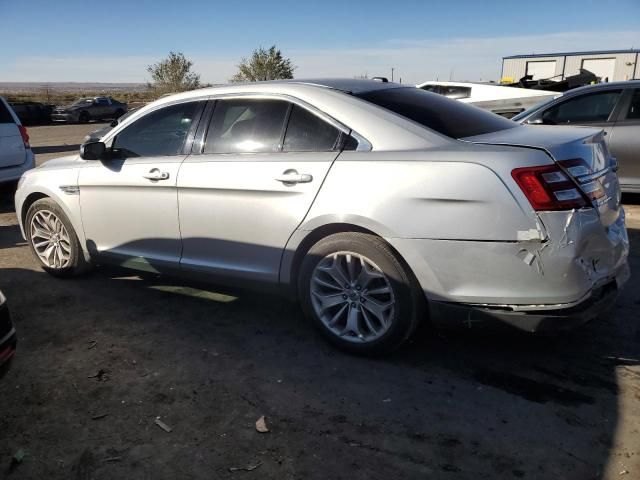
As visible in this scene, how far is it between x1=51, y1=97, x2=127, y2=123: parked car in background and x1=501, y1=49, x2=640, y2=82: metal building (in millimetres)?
23645

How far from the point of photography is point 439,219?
112 inches

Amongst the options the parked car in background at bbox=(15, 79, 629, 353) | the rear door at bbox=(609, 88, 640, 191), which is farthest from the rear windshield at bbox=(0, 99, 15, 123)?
the rear door at bbox=(609, 88, 640, 191)

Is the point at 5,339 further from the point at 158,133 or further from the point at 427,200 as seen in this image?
the point at 427,200

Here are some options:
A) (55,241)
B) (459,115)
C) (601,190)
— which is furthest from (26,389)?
(601,190)

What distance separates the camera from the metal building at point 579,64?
102 ft

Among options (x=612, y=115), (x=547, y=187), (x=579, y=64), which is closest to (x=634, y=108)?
(x=612, y=115)

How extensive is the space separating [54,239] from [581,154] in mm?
4122

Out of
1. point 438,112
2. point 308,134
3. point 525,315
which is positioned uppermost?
point 438,112

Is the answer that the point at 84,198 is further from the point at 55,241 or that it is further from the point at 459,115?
the point at 459,115

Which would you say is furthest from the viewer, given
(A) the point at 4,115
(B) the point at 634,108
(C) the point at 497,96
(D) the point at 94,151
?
(C) the point at 497,96

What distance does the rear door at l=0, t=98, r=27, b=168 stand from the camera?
7742 millimetres

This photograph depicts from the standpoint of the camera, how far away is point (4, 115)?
800 cm

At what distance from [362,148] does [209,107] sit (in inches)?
51.4

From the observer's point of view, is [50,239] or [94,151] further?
[50,239]
